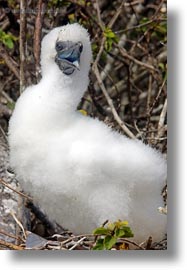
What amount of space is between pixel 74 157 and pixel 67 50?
0.36 metres

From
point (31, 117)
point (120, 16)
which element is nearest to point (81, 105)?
point (31, 117)

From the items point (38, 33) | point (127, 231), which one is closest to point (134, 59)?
point (38, 33)

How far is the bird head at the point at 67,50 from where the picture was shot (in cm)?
333

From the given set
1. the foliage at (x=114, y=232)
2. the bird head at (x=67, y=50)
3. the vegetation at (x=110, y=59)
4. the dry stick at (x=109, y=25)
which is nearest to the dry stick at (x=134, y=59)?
the vegetation at (x=110, y=59)

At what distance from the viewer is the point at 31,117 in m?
3.33

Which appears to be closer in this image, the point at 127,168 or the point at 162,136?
the point at 127,168

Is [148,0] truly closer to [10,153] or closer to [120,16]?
[120,16]

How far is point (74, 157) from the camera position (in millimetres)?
3268

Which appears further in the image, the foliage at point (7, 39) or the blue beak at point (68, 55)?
the foliage at point (7, 39)

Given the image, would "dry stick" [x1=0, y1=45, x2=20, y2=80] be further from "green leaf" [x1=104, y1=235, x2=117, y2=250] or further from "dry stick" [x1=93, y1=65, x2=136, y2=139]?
"green leaf" [x1=104, y1=235, x2=117, y2=250]

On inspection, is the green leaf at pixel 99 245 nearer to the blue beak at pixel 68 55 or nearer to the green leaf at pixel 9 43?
the blue beak at pixel 68 55

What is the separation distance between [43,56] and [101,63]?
0.93 ft

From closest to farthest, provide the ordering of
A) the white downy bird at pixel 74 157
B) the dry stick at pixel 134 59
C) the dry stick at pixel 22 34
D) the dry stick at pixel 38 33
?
the white downy bird at pixel 74 157 → the dry stick at pixel 38 33 → the dry stick at pixel 22 34 → the dry stick at pixel 134 59

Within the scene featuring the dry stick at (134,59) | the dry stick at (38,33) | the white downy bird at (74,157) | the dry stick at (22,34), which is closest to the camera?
the white downy bird at (74,157)
